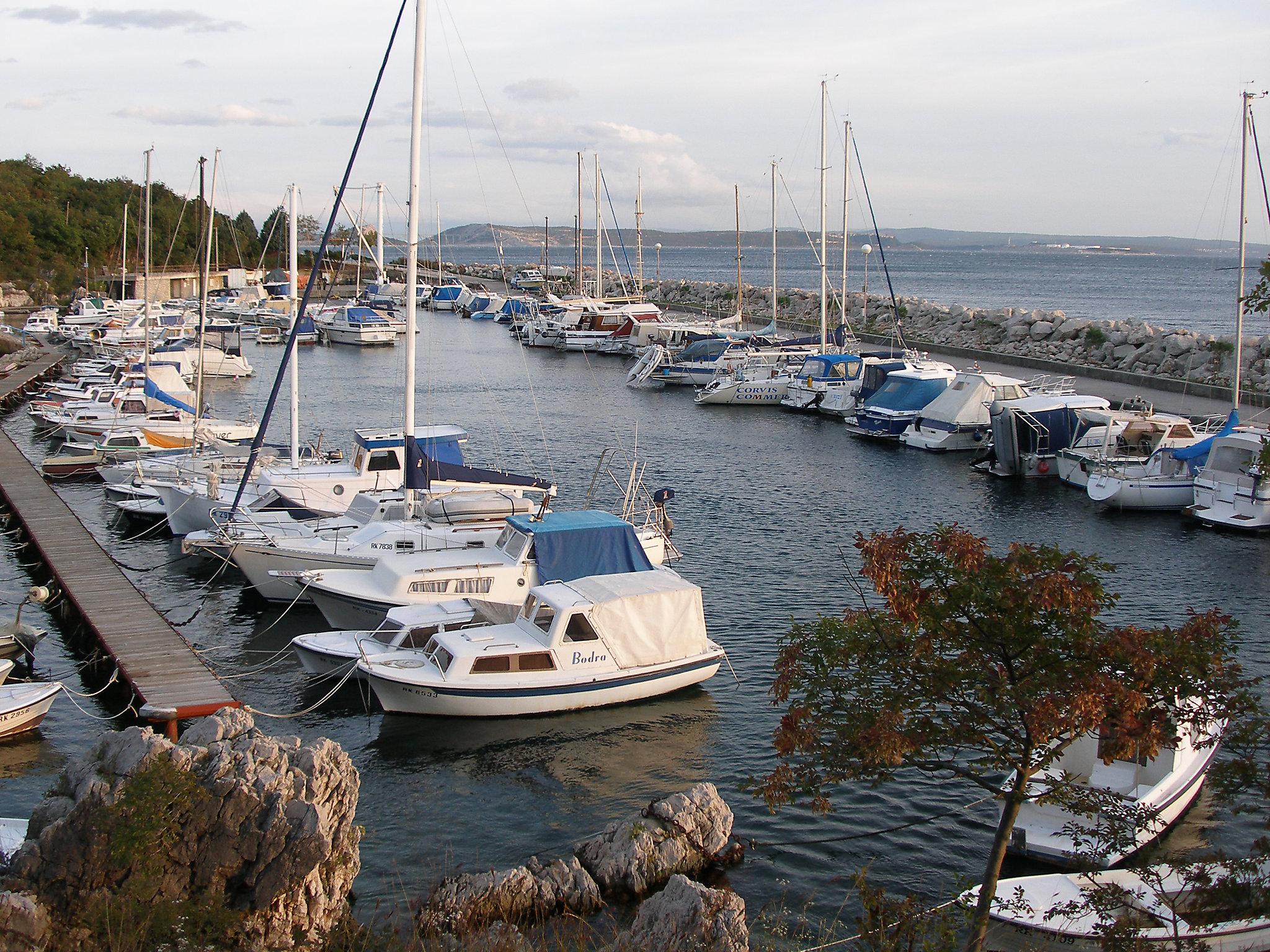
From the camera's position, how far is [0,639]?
949 inches

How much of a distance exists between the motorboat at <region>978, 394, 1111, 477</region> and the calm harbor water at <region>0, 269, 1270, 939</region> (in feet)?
3.59

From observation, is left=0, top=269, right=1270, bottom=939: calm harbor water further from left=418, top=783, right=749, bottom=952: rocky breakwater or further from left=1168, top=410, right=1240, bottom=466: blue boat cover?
left=1168, top=410, right=1240, bottom=466: blue boat cover

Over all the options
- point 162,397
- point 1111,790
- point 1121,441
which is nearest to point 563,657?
point 1111,790

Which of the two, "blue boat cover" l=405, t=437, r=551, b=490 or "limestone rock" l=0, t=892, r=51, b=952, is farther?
"blue boat cover" l=405, t=437, r=551, b=490

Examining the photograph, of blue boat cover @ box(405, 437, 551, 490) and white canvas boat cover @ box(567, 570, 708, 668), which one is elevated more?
blue boat cover @ box(405, 437, 551, 490)

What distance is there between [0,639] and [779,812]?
17.0 m

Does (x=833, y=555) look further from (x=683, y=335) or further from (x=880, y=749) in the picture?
A: (x=683, y=335)

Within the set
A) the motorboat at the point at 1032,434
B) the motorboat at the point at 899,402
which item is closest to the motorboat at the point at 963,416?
the motorboat at the point at 899,402

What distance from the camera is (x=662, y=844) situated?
16.5 meters

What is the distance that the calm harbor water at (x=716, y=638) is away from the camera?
58.9ft

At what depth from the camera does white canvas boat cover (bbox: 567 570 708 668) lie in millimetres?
22516

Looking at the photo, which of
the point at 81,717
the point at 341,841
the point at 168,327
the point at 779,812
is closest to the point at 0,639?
the point at 81,717

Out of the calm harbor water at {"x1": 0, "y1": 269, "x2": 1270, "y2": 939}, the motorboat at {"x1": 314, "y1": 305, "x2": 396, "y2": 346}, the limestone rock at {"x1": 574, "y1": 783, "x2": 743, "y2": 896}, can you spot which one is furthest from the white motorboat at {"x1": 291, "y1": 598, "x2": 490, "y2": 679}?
the motorboat at {"x1": 314, "y1": 305, "x2": 396, "y2": 346}

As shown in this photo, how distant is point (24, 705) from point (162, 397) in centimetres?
3458
